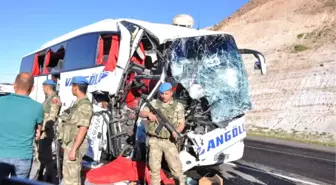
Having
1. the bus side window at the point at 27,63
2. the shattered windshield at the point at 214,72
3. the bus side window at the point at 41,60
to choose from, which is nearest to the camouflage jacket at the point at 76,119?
the shattered windshield at the point at 214,72

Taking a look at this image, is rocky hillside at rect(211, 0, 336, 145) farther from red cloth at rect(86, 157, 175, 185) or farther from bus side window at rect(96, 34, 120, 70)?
red cloth at rect(86, 157, 175, 185)

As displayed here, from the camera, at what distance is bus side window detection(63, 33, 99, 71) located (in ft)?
27.4

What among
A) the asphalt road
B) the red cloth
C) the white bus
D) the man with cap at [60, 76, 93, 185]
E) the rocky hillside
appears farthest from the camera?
the rocky hillside

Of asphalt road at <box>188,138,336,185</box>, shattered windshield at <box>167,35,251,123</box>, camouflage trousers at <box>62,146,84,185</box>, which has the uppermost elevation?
shattered windshield at <box>167,35,251,123</box>

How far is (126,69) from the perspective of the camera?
6.74 m

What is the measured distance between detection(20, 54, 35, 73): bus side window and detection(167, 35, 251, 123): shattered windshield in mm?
7945

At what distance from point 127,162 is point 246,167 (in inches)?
144

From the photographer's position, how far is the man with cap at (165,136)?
18.1ft

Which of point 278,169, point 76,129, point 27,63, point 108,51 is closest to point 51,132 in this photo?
point 108,51

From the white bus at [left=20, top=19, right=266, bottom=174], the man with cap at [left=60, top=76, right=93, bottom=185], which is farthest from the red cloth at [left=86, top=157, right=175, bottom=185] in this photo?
the man with cap at [left=60, top=76, right=93, bottom=185]

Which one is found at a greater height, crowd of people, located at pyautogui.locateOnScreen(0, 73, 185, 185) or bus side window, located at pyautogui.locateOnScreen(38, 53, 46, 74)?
bus side window, located at pyautogui.locateOnScreen(38, 53, 46, 74)

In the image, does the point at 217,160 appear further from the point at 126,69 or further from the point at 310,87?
the point at 310,87

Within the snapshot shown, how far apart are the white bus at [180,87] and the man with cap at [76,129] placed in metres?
1.69

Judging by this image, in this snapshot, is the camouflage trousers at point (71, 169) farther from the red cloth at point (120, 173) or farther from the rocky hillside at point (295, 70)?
the rocky hillside at point (295, 70)
